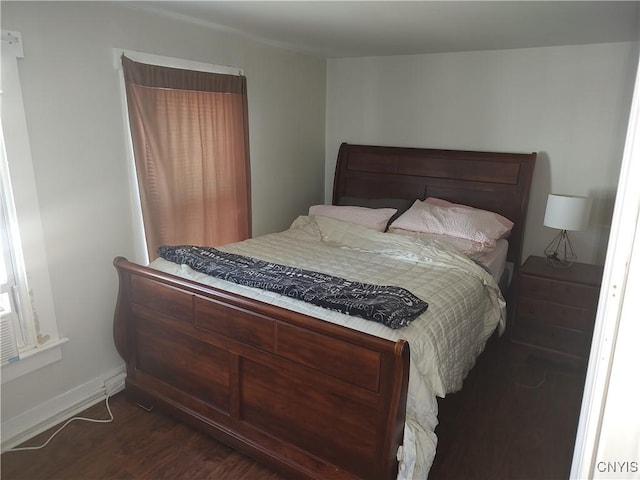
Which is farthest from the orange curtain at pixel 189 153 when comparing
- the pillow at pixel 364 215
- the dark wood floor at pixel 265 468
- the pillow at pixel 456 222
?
the pillow at pixel 456 222

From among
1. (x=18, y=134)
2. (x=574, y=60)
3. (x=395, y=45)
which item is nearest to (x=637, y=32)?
(x=574, y=60)

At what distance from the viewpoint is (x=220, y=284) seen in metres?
2.29

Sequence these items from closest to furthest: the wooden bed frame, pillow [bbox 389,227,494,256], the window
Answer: the wooden bed frame → the window → pillow [bbox 389,227,494,256]

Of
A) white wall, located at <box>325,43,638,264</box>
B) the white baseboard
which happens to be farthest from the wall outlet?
white wall, located at <box>325,43,638,264</box>

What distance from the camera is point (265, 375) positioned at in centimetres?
201

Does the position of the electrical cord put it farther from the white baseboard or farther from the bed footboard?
the bed footboard

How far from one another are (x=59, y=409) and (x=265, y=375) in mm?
1230

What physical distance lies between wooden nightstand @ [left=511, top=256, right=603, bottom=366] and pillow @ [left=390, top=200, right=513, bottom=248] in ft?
1.04

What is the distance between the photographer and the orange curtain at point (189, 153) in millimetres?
2604

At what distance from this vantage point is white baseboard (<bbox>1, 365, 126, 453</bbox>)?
2215 millimetres

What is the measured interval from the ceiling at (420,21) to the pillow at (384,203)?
114 cm

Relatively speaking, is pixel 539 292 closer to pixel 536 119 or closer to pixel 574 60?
pixel 536 119

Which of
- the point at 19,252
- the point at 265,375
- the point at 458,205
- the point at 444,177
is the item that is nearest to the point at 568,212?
the point at 458,205

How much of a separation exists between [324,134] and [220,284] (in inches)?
91.4
